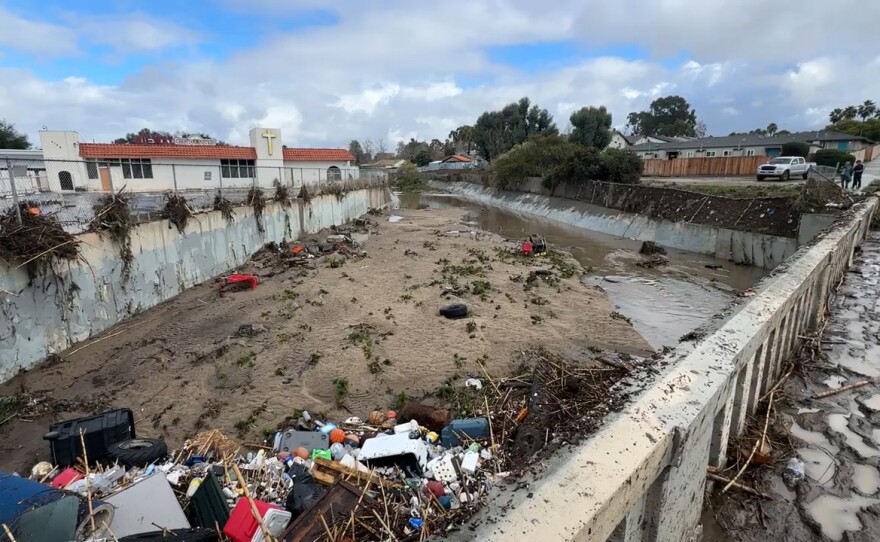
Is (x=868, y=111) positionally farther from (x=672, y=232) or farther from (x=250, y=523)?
(x=250, y=523)

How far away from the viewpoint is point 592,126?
49969 millimetres

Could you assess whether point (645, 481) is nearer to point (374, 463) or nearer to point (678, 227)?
point (374, 463)

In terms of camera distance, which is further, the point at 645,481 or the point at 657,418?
the point at 657,418

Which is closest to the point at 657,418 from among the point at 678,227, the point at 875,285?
the point at 875,285

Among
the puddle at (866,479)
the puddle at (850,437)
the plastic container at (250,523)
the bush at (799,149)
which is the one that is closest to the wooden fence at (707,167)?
the bush at (799,149)

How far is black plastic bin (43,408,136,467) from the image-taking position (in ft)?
18.2

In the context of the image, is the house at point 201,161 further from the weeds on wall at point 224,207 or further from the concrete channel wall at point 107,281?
the concrete channel wall at point 107,281

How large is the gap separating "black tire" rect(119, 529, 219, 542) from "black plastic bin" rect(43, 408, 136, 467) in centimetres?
227

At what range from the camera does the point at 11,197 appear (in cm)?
913

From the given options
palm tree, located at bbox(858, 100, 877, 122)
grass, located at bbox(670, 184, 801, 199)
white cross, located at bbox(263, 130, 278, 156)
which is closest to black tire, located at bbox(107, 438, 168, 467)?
grass, located at bbox(670, 184, 801, 199)

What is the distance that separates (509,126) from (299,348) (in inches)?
2699

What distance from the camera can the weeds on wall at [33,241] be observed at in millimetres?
8562

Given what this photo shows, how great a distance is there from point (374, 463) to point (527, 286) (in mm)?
9612

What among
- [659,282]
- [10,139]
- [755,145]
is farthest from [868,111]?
[10,139]
